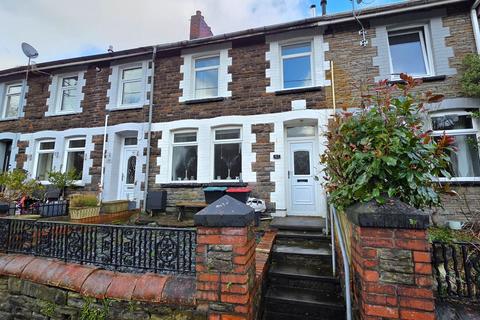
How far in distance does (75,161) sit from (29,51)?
4.87 meters

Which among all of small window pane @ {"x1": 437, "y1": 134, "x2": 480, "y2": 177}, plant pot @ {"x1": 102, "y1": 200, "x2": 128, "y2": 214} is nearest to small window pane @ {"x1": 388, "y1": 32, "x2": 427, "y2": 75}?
small window pane @ {"x1": 437, "y1": 134, "x2": 480, "y2": 177}

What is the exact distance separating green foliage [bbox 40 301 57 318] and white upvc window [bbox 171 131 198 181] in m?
4.72

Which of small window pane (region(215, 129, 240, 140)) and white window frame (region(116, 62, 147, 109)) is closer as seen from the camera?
small window pane (region(215, 129, 240, 140))

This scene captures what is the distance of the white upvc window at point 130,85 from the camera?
28.5 feet

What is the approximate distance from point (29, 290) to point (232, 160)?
5164mm

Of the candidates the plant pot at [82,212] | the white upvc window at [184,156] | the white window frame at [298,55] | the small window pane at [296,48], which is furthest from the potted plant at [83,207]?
the small window pane at [296,48]

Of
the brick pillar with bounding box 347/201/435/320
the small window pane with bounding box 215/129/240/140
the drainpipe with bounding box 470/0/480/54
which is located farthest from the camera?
the small window pane with bounding box 215/129/240/140

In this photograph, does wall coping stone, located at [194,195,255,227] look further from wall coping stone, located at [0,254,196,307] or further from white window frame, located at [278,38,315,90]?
white window frame, located at [278,38,315,90]

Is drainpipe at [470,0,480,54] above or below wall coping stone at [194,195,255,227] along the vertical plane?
above

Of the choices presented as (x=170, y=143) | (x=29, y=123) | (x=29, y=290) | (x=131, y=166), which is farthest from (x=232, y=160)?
(x=29, y=123)

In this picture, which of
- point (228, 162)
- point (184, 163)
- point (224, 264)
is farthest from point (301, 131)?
point (224, 264)

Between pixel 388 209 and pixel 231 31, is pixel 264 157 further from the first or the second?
pixel 388 209

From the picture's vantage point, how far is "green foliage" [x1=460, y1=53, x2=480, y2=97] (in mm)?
5496

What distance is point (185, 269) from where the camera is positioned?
2.70m
